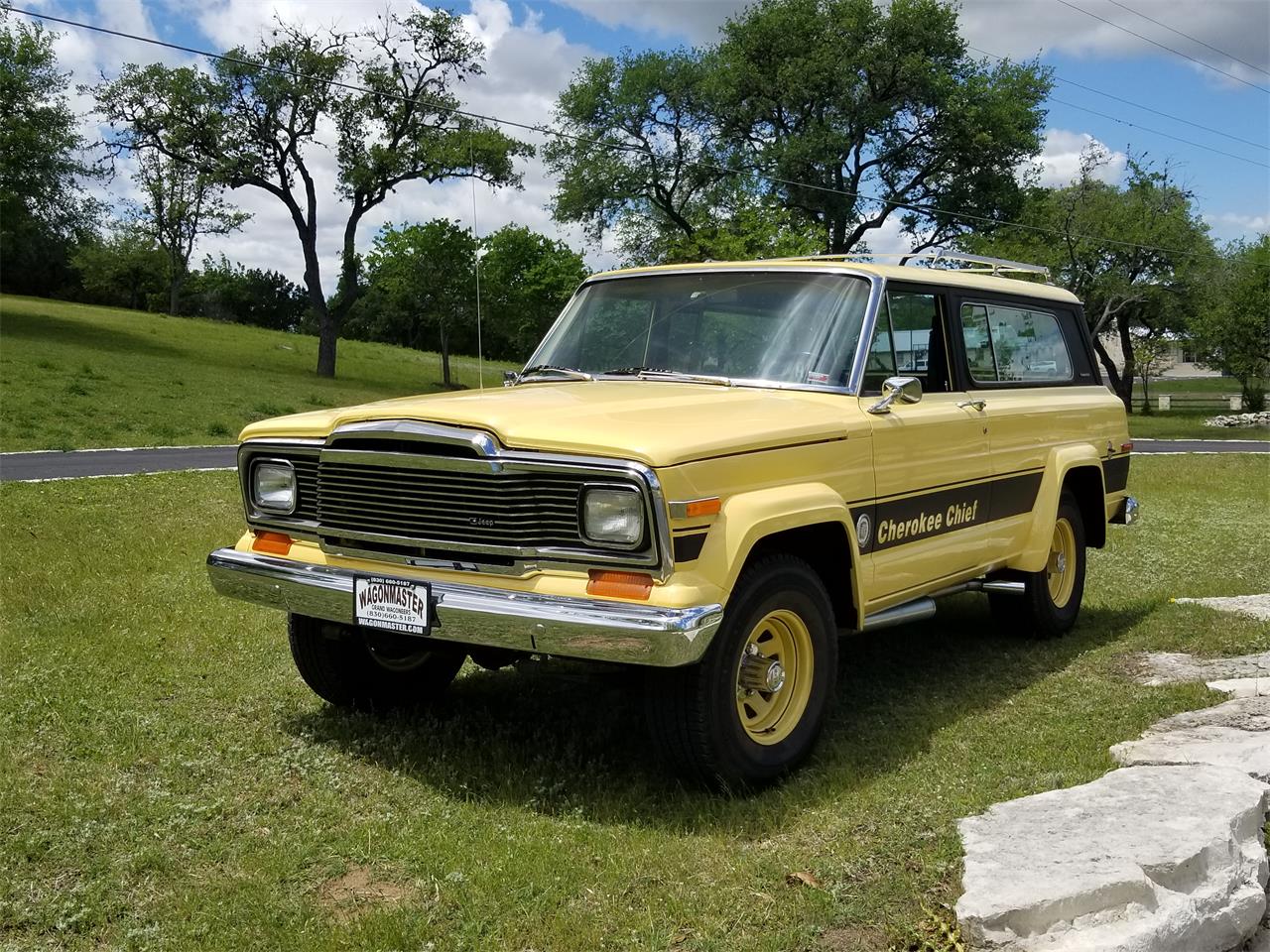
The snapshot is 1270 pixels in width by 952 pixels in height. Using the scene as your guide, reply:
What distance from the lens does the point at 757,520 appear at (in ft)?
13.7

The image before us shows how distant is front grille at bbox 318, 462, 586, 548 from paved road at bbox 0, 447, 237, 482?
10058 mm

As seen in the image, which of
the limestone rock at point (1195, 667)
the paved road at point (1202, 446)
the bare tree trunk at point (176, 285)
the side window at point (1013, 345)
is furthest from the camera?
the bare tree trunk at point (176, 285)

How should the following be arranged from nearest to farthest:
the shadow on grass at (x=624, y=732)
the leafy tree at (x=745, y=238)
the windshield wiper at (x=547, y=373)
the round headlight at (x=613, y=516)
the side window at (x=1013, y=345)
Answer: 1. the round headlight at (x=613, y=516)
2. the shadow on grass at (x=624, y=732)
3. the windshield wiper at (x=547, y=373)
4. the side window at (x=1013, y=345)
5. the leafy tree at (x=745, y=238)

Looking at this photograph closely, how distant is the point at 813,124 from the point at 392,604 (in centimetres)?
3653

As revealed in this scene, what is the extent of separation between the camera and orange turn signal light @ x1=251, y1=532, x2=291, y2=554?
4.94 meters

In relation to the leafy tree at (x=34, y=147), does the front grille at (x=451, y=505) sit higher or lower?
lower

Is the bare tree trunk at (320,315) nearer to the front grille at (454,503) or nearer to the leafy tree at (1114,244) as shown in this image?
the leafy tree at (1114,244)

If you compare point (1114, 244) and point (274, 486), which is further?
point (1114, 244)

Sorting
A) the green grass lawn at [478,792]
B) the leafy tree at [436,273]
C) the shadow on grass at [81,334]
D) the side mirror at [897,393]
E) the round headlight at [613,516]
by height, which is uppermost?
Answer: the leafy tree at [436,273]

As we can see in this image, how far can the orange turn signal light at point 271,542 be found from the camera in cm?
494

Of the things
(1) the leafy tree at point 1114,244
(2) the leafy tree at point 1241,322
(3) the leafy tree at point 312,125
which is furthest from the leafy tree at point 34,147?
(2) the leafy tree at point 1241,322

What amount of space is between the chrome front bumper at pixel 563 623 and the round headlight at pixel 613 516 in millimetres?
224

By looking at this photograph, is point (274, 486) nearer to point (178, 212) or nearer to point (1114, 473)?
point (1114, 473)

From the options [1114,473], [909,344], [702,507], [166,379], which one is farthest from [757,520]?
[166,379]
